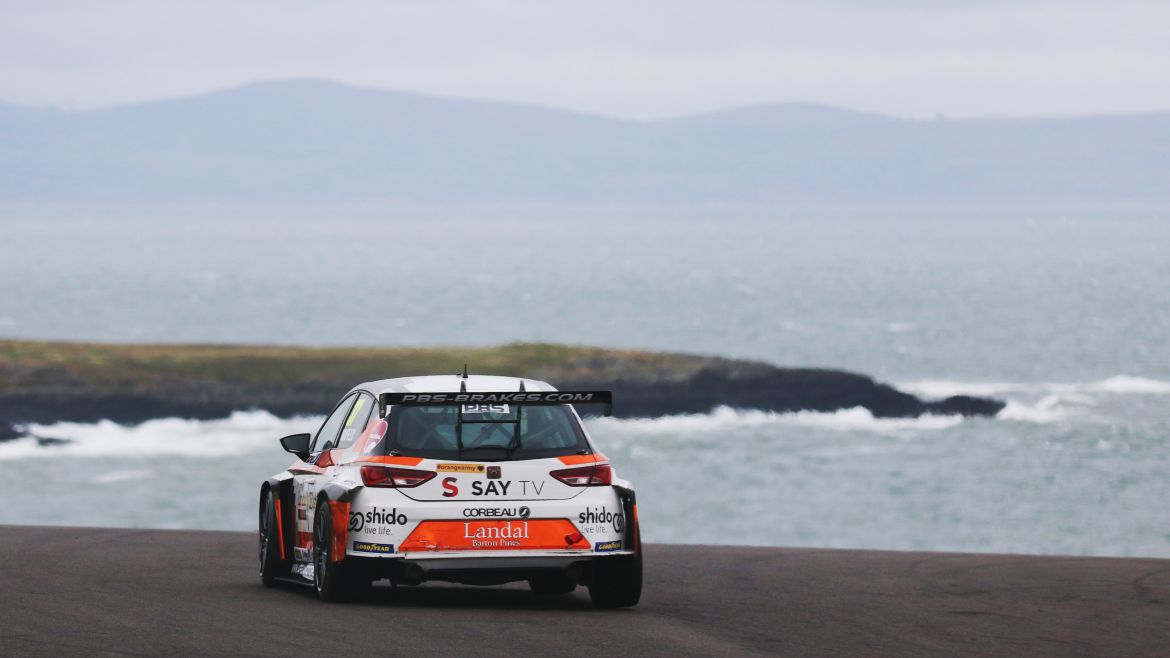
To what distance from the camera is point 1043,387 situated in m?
86.7

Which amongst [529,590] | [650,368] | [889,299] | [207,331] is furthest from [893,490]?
[889,299]

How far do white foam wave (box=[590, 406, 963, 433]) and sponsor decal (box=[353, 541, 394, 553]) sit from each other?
2242 inches

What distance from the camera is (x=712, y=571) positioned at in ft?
56.3

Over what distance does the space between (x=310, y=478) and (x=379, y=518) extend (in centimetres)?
151

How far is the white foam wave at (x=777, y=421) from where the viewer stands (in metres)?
70.4

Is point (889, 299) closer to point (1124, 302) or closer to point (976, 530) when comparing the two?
point (1124, 302)

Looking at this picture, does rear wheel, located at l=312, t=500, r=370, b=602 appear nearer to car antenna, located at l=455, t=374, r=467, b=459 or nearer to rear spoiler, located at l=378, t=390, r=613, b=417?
rear spoiler, located at l=378, t=390, r=613, b=417

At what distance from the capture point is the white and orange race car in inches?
470

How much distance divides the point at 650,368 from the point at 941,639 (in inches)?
2506

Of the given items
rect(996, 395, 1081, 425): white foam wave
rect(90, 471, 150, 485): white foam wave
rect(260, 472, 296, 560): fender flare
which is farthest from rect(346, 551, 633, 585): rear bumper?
rect(996, 395, 1081, 425): white foam wave

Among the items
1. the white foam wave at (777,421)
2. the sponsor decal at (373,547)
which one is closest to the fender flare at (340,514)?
the sponsor decal at (373,547)

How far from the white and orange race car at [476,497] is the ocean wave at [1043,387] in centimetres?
6907

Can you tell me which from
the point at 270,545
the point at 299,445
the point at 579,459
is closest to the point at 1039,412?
the point at 270,545

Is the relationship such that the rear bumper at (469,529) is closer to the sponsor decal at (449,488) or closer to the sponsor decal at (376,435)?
the sponsor decal at (449,488)
